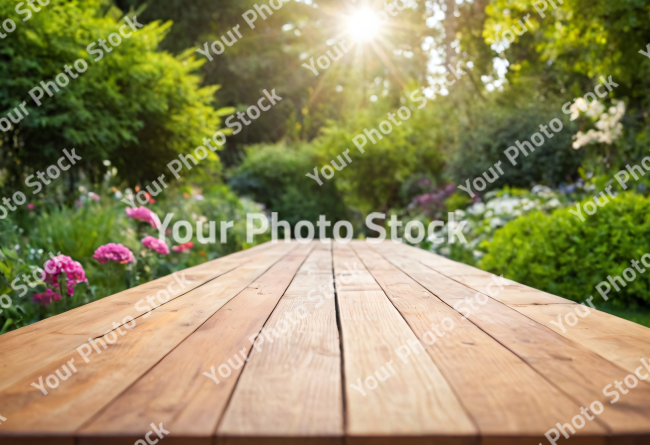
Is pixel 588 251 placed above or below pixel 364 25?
below

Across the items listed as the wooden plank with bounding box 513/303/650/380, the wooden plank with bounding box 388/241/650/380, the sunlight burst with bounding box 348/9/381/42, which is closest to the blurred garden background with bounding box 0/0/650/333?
the wooden plank with bounding box 388/241/650/380

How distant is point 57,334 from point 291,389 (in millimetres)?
728

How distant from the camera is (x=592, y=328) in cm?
122

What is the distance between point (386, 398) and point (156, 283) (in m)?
1.42

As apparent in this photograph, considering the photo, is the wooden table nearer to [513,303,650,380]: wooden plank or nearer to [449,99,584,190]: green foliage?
[513,303,650,380]: wooden plank

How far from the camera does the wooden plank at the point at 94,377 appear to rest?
73 cm

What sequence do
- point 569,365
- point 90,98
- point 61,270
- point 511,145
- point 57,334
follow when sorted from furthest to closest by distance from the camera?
point 511,145
point 90,98
point 61,270
point 57,334
point 569,365

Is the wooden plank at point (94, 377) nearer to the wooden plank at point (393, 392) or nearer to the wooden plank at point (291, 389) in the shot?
the wooden plank at point (291, 389)

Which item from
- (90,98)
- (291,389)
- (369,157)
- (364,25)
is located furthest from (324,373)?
(364,25)

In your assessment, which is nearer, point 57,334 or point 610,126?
point 57,334

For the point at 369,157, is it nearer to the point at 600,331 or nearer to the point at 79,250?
the point at 79,250

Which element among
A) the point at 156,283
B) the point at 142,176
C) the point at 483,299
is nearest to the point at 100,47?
the point at 142,176

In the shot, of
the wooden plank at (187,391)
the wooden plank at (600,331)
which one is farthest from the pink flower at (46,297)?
the wooden plank at (600,331)

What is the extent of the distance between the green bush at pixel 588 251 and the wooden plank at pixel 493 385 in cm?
212
